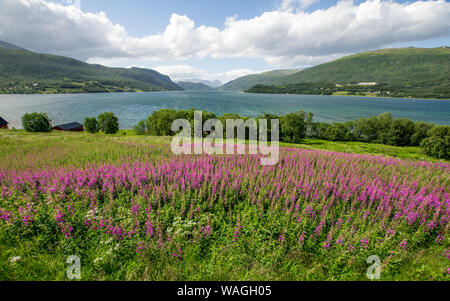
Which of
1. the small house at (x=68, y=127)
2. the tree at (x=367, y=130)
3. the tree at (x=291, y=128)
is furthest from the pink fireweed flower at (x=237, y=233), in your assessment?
the tree at (x=367, y=130)

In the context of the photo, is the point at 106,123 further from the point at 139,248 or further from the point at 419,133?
the point at 419,133

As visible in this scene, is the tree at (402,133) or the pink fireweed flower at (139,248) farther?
the tree at (402,133)

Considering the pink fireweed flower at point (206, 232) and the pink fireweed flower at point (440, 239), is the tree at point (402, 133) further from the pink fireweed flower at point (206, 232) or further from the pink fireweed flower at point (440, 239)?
the pink fireweed flower at point (206, 232)

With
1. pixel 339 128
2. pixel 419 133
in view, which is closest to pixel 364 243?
pixel 339 128

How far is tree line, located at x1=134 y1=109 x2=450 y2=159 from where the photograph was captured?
63094 mm

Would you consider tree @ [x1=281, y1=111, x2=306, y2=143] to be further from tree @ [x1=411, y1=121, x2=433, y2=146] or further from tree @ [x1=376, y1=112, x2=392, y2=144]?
tree @ [x1=411, y1=121, x2=433, y2=146]

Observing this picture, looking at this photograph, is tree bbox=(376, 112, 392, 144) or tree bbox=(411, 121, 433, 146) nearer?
tree bbox=(411, 121, 433, 146)

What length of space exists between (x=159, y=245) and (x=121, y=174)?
5772mm

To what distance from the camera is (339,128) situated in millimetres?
79250

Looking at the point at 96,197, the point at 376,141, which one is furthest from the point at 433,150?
the point at 96,197

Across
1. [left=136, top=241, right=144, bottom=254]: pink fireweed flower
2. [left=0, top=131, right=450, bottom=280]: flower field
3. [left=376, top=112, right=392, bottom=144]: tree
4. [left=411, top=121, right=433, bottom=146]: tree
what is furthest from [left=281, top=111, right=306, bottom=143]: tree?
[left=136, top=241, right=144, bottom=254]: pink fireweed flower

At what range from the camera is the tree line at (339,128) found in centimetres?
6309
